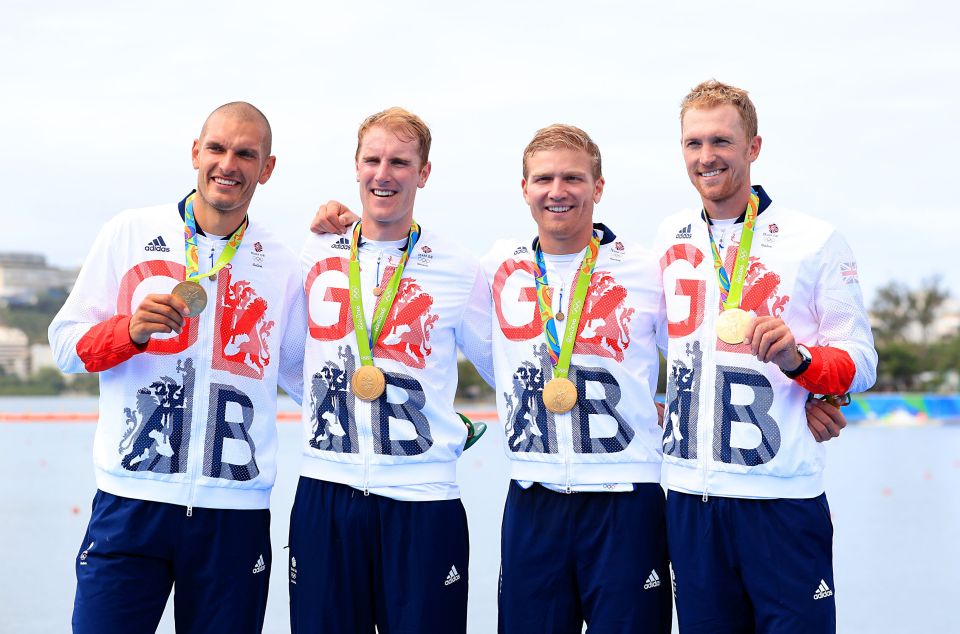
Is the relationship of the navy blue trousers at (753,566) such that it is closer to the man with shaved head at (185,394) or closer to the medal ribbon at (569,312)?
the medal ribbon at (569,312)

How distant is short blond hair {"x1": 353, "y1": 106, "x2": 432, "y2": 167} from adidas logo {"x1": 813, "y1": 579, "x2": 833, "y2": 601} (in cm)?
200

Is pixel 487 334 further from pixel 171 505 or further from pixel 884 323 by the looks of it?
pixel 884 323

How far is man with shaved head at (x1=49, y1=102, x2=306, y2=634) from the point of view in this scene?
Answer: 3176mm

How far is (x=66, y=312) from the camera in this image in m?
3.30

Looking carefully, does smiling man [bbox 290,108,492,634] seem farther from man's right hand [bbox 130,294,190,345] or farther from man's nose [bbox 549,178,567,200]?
man's right hand [bbox 130,294,190,345]

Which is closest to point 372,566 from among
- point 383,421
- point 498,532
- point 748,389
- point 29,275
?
point 383,421

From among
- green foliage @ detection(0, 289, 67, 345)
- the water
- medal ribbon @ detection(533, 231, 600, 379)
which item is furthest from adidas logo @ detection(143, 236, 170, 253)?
green foliage @ detection(0, 289, 67, 345)

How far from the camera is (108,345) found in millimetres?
3146

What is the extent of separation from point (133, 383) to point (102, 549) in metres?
0.53

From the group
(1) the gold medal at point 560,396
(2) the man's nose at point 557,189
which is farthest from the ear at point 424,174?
(1) the gold medal at point 560,396

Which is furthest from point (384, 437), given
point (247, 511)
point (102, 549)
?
point (102, 549)

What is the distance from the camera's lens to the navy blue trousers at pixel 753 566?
3186mm

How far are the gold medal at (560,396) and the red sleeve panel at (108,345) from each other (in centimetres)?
132

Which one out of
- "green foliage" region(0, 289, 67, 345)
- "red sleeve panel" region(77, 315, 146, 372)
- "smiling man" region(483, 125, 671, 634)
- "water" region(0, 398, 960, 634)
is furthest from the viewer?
"green foliage" region(0, 289, 67, 345)
